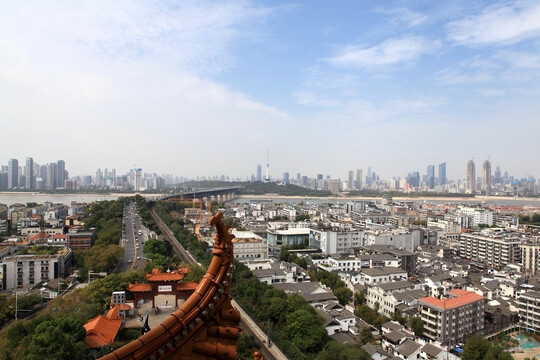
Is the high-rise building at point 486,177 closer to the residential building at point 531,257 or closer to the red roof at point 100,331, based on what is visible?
the residential building at point 531,257

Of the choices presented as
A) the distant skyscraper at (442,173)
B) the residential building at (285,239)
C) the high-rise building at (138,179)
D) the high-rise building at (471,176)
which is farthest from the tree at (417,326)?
the distant skyscraper at (442,173)

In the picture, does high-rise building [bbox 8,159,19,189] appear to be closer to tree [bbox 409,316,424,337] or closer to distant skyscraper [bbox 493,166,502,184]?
tree [bbox 409,316,424,337]

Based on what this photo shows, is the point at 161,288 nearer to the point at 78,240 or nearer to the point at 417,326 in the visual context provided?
the point at 417,326

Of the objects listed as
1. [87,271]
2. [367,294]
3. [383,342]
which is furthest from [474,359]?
[87,271]

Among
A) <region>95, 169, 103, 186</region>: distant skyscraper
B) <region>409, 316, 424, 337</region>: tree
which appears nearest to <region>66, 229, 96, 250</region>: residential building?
<region>409, 316, 424, 337</region>: tree

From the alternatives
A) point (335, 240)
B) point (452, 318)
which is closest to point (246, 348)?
point (452, 318)

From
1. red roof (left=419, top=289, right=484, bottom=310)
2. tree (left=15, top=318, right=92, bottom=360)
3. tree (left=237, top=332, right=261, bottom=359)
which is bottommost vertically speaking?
tree (left=237, top=332, right=261, bottom=359)
